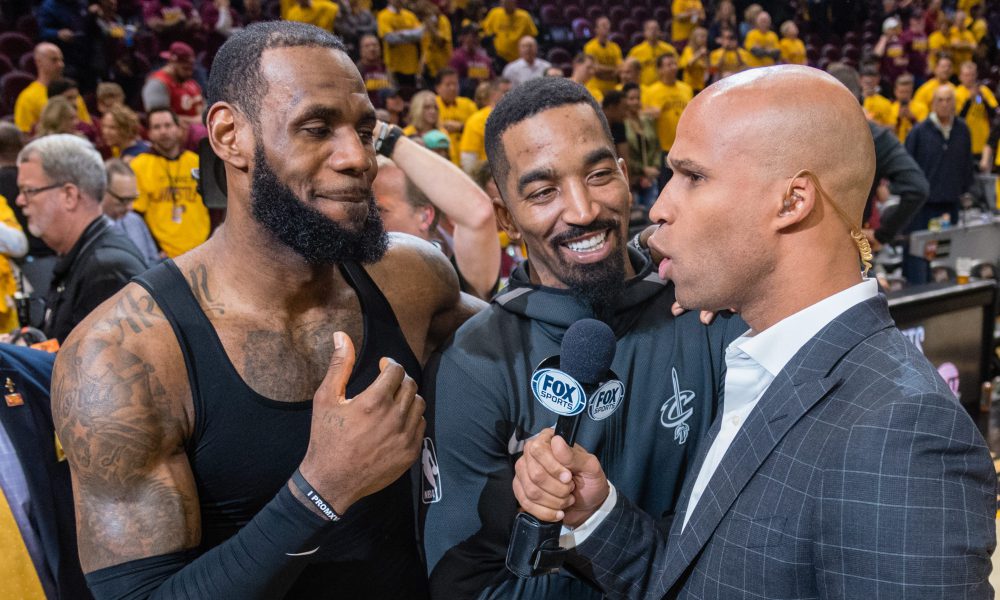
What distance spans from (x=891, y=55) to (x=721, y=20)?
126 inches

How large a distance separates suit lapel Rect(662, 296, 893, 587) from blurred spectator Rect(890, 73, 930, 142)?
11608 millimetres

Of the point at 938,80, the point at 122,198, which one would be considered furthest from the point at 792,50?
the point at 122,198

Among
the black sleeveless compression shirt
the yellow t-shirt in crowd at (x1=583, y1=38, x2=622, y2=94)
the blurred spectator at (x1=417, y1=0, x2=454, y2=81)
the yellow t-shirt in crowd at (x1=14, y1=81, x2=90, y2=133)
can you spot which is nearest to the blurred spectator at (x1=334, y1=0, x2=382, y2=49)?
the blurred spectator at (x1=417, y1=0, x2=454, y2=81)

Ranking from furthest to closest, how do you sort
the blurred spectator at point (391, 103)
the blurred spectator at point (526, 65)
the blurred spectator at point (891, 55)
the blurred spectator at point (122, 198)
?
the blurred spectator at point (891, 55) < the blurred spectator at point (526, 65) < the blurred spectator at point (391, 103) < the blurred spectator at point (122, 198)

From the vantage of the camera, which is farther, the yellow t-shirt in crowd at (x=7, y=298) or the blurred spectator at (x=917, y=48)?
the blurred spectator at (x=917, y=48)

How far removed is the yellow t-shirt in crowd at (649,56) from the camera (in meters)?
12.5

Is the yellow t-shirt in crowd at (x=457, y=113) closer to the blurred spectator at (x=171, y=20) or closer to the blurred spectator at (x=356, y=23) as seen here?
the blurred spectator at (x=356, y=23)

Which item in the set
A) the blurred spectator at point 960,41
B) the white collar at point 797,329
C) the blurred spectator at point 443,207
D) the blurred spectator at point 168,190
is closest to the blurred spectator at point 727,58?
the blurred spectator at point 960,41

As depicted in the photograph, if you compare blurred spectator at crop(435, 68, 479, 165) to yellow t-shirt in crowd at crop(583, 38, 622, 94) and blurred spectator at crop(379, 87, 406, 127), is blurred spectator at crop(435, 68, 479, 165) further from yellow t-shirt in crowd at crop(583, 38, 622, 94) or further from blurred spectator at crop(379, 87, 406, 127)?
yellow t-shirt in crowd at crop(583, 38, 622, 94)

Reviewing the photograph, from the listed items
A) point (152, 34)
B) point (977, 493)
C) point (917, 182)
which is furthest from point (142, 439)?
point (152, 34)

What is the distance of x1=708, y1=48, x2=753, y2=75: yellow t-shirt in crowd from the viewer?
1294 centimetres

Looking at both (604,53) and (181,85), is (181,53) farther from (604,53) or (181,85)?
(604,53)

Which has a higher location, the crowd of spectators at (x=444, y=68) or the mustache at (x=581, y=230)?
the mustache at (x=581, y=230)

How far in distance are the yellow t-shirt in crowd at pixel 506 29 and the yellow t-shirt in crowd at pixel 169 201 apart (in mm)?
6479
